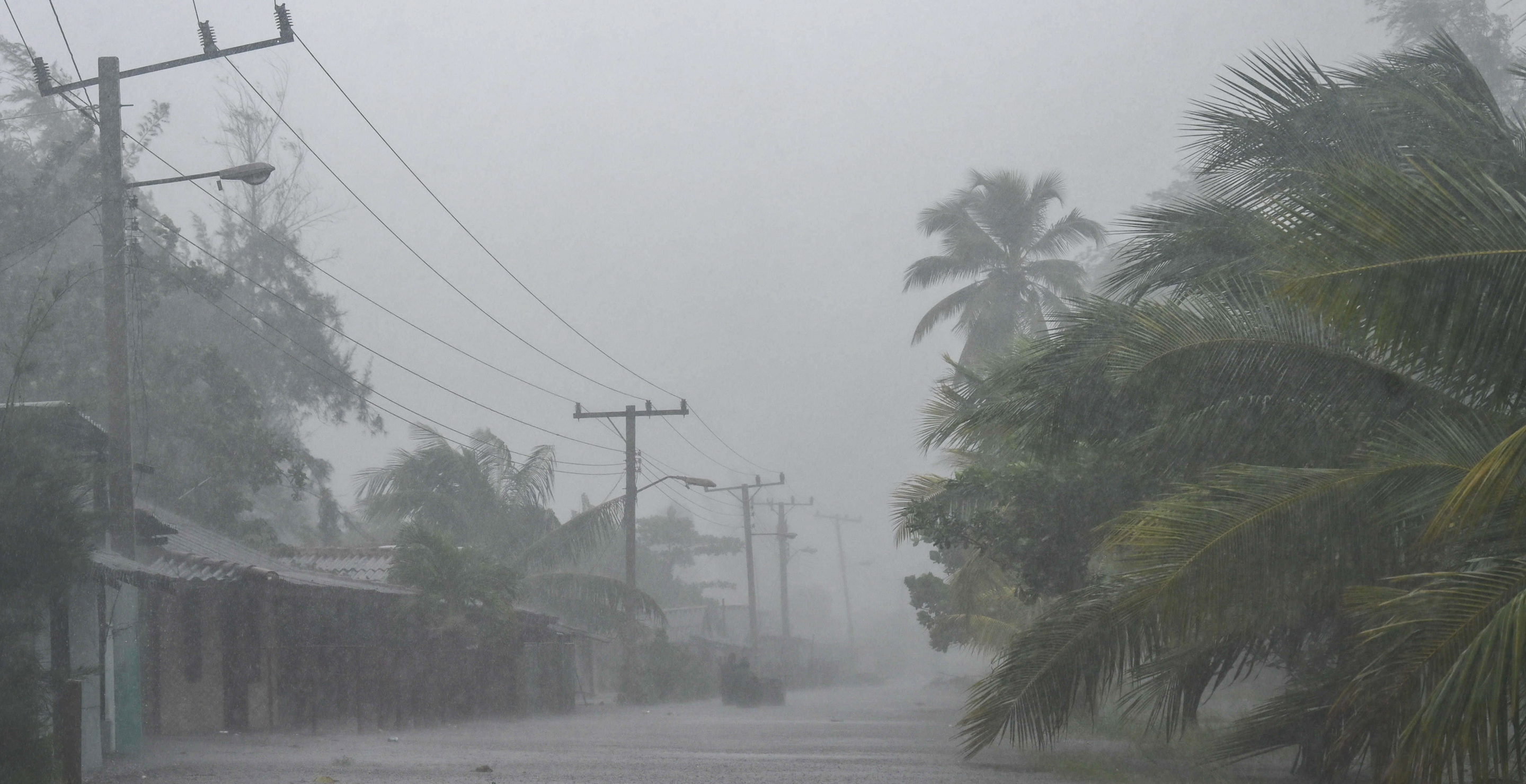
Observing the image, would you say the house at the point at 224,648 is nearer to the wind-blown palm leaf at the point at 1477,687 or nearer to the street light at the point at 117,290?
the street light at the point at 117,290

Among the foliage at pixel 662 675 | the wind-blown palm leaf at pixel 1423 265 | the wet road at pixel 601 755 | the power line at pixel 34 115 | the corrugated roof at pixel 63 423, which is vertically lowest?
the foliage at pixel 662 675

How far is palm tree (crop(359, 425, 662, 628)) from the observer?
3272 cm

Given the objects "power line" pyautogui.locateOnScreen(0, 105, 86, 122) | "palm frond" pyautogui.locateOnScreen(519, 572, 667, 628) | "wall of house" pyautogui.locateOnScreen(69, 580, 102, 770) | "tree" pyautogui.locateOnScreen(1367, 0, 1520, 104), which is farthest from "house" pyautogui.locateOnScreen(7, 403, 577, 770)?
"tree" pyautogui.locateOnScreen(1367, 0, 1520, 104)

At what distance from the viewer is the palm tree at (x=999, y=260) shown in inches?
1249

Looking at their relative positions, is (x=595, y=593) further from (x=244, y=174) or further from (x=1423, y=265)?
(x=1423, y=265)

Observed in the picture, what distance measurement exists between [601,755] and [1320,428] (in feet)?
27.3

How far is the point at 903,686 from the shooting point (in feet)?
190

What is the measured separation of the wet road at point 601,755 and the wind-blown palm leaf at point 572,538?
937 cm

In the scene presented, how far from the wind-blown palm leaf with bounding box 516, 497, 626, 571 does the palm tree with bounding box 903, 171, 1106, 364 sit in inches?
364

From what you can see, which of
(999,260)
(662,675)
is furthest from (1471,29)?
(662,675)

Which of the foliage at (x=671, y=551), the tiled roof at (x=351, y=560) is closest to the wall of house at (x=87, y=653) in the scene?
the tiled roof at (x=351, y=560)

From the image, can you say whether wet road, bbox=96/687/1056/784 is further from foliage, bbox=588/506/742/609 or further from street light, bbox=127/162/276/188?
foliage, bbox=588/506/742/609

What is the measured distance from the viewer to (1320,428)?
8.96 m

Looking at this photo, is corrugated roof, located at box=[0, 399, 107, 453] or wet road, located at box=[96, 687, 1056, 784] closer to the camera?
corrugated roof, located at box=[0, 399, 107, 453]
